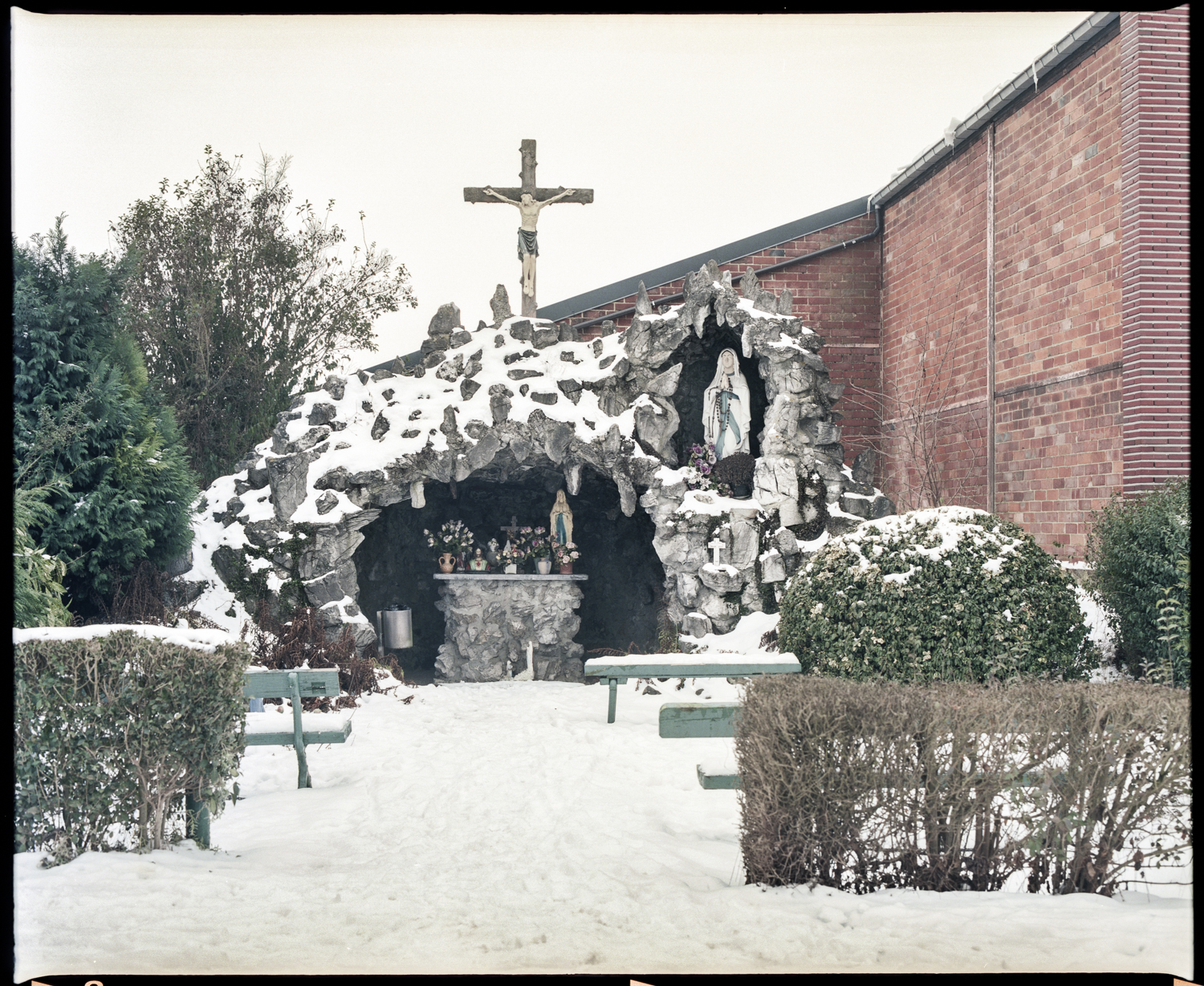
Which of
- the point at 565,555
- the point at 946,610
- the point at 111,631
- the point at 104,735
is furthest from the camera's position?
the point at 565,555

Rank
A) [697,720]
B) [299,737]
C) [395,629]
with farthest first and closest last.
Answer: [395,629], [299,737], [697,720]

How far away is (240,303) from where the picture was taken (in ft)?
44.9

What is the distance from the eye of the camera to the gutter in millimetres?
12609

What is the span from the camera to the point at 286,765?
5844 millimetres

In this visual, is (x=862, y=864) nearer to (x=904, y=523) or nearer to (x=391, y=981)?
(x=391, y=981)

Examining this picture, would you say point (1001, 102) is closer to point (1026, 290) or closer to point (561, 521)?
point (1026, 290)

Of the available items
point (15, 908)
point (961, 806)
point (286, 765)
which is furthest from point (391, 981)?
point (286, 765)

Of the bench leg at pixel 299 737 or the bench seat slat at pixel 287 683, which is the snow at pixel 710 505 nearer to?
the bench seat slat at pixel 287 683

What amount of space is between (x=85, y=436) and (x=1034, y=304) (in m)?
9.07

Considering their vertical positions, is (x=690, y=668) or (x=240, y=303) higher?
(x=240, y=303)

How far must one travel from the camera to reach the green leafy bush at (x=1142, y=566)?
246 inches

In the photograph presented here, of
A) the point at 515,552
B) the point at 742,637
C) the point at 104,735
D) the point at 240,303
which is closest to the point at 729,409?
the point at 742,637

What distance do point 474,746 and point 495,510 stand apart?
15.8ft

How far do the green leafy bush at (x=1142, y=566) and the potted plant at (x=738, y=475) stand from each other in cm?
341
